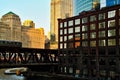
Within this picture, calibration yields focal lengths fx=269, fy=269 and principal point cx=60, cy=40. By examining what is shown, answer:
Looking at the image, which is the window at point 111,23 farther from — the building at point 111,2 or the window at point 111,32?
the building at point 111,2

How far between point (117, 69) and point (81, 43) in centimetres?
3185

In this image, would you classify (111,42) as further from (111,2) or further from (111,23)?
(111,2)

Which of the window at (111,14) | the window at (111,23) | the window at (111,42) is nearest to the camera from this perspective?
the window at (111,42)

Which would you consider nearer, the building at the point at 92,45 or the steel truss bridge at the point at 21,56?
the building at the point at 92,45

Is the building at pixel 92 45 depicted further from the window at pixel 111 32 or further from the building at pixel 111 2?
the building at pixel 111 2

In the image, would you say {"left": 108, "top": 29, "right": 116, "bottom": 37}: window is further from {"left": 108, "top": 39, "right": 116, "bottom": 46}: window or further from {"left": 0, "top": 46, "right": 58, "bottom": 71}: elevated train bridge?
{"left": 0, "top": 46, "right": 58, "bottom": 71}: elevated train bridge

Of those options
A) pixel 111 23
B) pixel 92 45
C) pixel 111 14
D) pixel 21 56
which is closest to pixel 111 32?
pixel 111 23

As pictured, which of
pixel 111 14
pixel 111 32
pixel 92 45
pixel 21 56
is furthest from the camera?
pixel 92 45

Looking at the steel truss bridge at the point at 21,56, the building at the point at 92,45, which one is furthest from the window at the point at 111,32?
the steel truss bridge at the point at 21,56

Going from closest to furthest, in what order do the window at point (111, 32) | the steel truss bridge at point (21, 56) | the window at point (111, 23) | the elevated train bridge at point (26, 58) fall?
the window at point (111, 32) → the window at point (111, 23) → the steel truss bridge at point (21, 56) → the elevated train bridge at point (26, 58)

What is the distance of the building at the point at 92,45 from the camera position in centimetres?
11631

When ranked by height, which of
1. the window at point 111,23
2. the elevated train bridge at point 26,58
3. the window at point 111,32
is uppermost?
the window at point 111,23

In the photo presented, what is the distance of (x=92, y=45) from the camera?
130250mm

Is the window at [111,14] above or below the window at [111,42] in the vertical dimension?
above
